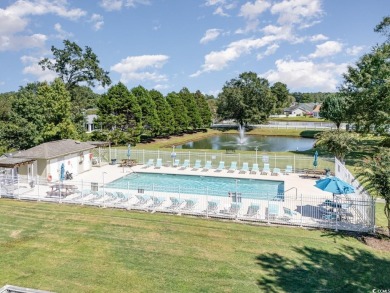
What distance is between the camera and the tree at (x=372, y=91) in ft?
97.0

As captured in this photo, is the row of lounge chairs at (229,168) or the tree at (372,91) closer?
the row of lounge chairs at (229,168)

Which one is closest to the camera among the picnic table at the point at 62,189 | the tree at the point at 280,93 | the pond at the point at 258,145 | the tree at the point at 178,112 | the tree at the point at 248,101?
the picnic table at the point at 62,189

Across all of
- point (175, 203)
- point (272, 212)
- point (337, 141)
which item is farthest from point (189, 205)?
point (337, 141)

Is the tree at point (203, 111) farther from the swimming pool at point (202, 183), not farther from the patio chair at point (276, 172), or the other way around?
the swimming pool at point (202, 183)

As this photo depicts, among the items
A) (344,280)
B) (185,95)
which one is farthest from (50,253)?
(185,95)

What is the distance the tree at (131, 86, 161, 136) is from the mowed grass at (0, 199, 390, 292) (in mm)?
37007

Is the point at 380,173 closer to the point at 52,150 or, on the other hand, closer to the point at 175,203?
the point at 175,203

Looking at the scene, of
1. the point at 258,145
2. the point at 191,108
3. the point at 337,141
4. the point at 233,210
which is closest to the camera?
the point at 233,210

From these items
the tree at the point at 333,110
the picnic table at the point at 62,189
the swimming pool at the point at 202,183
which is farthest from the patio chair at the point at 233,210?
the tree at the point at 333,110

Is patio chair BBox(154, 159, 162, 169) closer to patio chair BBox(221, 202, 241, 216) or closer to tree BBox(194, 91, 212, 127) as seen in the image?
patio chair BBox(221, 202, 241, 216)

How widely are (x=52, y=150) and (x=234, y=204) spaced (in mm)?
14753

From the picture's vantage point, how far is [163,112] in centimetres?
5675

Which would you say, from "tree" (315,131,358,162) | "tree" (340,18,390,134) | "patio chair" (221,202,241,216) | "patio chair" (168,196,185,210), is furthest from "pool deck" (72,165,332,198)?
"tree" (340,18,390,134)

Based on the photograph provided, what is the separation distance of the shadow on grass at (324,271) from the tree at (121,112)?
36.8 m
